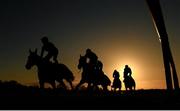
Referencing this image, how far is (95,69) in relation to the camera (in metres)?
21.4

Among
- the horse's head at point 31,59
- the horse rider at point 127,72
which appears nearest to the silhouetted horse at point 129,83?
the horse rider at point 127,72

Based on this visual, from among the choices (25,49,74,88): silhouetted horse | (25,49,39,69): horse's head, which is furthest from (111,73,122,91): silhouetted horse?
Answer: (25,49,39,69): horse's head

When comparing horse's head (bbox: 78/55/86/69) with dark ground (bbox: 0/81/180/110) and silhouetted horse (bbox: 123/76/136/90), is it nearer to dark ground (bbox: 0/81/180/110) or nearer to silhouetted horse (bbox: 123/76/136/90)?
dark ground (bbox: 0/81/180/110)

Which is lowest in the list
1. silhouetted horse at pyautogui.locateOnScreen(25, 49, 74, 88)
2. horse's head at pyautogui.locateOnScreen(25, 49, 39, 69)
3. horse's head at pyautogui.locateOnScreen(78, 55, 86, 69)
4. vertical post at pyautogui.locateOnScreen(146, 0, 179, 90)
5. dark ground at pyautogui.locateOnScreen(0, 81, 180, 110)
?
dark ground at pyautogui.locateOnScreen(0, 81, 180, 110)

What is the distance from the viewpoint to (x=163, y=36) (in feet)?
18.7

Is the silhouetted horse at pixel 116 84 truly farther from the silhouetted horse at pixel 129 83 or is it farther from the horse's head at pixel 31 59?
the horse's head at pixel 31 59

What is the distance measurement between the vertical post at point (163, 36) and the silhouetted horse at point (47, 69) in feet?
38.9

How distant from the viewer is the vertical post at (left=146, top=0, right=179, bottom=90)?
486cm

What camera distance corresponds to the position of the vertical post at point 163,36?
191 inches

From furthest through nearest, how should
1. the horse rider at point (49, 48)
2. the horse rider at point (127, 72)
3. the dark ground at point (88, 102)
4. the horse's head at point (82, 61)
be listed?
1. the horse rider at point (127, 72)
2. the horse's head at point (82, 61)
3. the horse rider at point (49, 48)
4. the dark ground at point (88, 102)

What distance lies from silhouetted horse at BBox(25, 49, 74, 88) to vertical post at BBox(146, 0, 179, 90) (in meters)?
11.9

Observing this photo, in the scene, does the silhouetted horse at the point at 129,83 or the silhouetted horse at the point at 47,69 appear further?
the silhouetted horse at the point at 129,83

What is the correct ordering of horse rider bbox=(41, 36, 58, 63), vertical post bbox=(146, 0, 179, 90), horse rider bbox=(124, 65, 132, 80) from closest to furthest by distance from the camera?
vertical post bbox=(146, 0, 179, 90), horse rider bbox=(41, 36, 58, 63), horse rider bbox=(124, 65, 132, 80)

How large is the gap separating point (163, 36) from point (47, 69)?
41.6 feet
